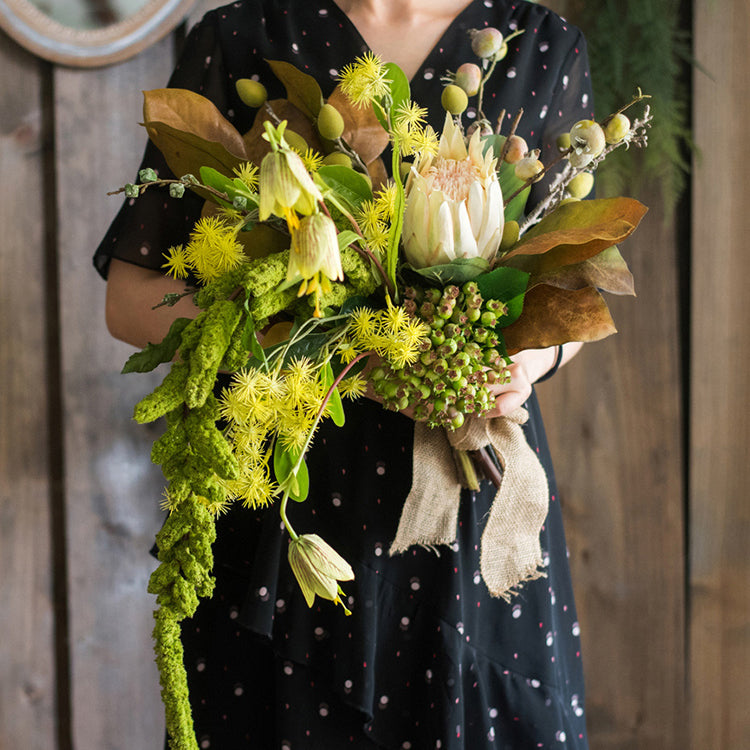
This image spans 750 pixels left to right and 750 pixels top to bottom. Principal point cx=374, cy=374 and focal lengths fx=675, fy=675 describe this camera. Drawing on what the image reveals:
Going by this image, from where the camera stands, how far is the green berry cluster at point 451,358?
503mm

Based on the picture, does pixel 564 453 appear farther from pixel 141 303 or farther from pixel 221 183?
pixel 221 183

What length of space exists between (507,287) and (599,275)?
0.22 ft

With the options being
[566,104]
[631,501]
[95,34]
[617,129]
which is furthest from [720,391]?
[95,34]

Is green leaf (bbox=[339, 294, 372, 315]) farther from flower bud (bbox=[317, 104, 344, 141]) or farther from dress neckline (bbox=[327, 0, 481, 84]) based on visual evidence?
dress neckline (bbox=[327, 0, 481, 84])

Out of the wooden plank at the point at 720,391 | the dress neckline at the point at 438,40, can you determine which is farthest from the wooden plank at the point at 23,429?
the wooden plank at the point at 720,391

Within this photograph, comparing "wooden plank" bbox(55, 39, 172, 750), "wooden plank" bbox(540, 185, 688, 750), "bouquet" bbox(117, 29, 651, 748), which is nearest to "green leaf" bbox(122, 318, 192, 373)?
"bouquet" bbox(117, 29, 651, 748)

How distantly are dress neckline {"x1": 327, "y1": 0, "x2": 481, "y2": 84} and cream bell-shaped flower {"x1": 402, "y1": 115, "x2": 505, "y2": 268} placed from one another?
26 centimetres

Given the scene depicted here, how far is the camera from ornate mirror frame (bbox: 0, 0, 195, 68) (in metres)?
0.99

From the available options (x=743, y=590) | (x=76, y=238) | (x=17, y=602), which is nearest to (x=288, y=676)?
(x=17, y=602)

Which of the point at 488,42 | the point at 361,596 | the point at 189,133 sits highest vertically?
the point at 488,42

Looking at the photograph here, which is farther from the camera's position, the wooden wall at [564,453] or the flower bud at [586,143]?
the wooden wall at [564,453]

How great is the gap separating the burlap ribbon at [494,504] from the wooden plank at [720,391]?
26.0 inches

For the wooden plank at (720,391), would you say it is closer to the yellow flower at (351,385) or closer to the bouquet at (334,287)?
the bouquet at (334,287)

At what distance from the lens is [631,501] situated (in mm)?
1222
